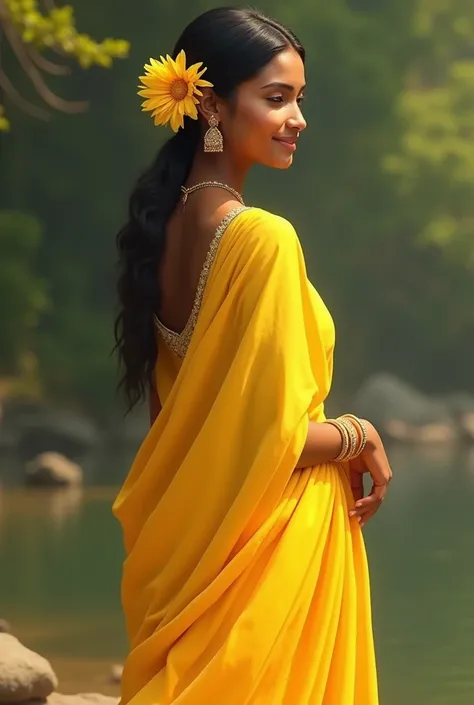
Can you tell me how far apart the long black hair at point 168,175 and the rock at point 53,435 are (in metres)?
8.74

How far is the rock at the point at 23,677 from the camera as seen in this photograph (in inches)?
128

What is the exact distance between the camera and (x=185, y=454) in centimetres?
207

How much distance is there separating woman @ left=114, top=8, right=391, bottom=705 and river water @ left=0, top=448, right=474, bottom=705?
216cm

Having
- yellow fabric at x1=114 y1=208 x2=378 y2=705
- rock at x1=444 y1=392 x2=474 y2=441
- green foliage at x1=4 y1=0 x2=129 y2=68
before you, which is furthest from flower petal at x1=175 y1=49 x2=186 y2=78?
rock at x1=444 y1=392 x2=474 y2=441

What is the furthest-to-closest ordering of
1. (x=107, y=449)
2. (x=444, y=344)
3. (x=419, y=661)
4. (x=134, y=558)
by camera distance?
(x=444, y=344)
(x=107, y=449)
(x=419, y=661)
(x=134, y=558)

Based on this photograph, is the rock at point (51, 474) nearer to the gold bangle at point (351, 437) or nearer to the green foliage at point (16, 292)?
the green foliage at point (16, 292)

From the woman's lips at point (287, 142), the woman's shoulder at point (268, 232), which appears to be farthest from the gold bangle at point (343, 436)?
the woman's lips at point (287, 142)

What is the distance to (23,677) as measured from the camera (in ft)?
10.8

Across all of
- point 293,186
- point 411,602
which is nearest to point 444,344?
point 293,186

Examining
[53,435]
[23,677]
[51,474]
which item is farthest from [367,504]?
[53,435]

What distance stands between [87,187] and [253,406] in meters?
10.5

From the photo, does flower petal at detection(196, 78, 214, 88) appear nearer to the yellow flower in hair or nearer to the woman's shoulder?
the yellow flower in hair

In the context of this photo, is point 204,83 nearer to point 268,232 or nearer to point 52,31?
point 268,232

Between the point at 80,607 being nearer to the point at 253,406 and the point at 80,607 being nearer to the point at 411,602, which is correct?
the point at 411,602
